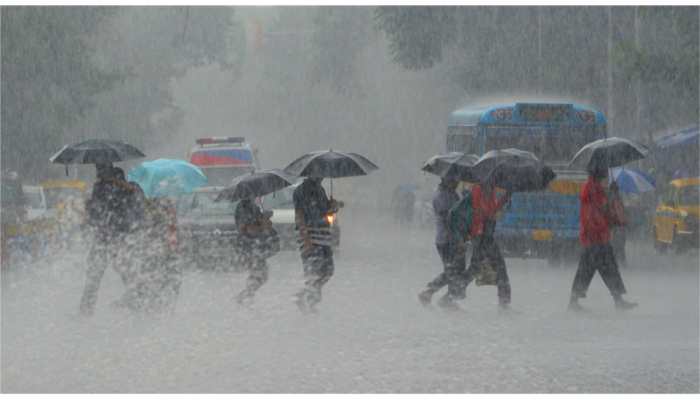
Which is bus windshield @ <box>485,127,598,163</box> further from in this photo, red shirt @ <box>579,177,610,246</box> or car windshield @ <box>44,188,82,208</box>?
car windshield @ <box>44,188,82,208</box>

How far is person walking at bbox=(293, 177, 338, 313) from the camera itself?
14312mm

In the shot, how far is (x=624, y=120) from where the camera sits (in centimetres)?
3928

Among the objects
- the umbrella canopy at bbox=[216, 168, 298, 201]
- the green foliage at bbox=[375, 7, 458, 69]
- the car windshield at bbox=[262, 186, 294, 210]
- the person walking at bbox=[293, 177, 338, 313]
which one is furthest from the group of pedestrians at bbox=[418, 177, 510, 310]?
the green foliage at bbox=[375, 7, 458, 69]

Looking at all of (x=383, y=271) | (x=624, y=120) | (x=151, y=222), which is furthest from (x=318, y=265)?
(x=624, y=120)

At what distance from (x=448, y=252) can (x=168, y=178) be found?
358 cm

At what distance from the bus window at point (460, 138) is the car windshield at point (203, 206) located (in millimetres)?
4330

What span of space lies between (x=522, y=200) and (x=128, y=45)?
33.9 metres

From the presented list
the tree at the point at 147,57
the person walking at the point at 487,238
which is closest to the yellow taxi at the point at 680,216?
the person walking at the point at 487,238

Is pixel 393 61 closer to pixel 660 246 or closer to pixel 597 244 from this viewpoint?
pixel 660 246

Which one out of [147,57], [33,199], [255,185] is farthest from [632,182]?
[147,57]

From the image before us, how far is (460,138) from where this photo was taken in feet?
80.0

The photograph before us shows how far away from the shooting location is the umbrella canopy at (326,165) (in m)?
14.4

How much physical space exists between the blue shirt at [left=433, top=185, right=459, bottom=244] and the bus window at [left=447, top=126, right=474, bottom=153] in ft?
27.4

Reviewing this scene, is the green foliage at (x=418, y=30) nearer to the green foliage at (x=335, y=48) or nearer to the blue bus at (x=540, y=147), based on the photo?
the blue bus at (x=540, y=147)
